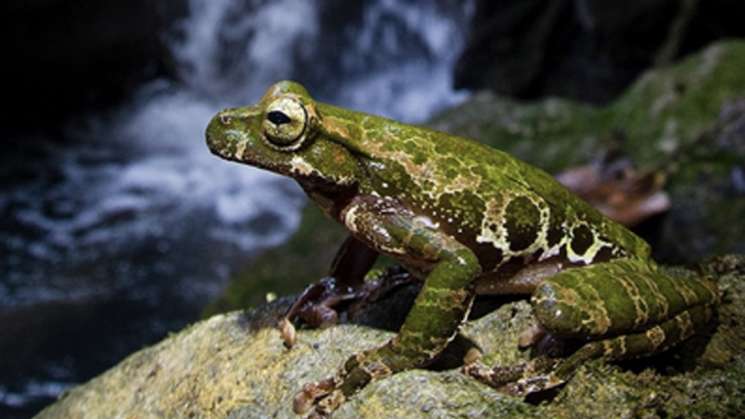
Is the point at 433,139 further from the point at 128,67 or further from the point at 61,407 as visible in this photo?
the point at 128,67

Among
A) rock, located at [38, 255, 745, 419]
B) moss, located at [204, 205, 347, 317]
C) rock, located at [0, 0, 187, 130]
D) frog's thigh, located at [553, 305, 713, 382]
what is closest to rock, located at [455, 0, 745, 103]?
moss, located at [204, 205, 347, 317]

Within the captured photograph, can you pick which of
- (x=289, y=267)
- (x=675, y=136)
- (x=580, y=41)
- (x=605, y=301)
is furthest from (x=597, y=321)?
(x=580, y=41)

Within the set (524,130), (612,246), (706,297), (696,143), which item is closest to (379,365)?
(612,246)

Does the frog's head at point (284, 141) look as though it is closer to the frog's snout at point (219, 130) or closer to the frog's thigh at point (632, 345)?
the frog's snout at point (219, 130)

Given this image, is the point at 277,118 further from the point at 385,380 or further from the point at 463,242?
the point at 385,380

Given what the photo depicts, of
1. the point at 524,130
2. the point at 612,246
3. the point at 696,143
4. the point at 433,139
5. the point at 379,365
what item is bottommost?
the point at 379,365
